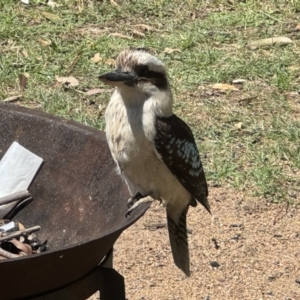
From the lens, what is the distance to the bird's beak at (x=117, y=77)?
362 centimetres

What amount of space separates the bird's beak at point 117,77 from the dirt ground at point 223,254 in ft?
4.84

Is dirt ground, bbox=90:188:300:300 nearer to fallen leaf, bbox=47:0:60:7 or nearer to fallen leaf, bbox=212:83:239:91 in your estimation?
fallen leaf, bbox=212:83:239:91

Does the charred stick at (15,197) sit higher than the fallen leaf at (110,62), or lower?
higher

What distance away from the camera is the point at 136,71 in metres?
3.79

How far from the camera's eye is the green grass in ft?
19.5

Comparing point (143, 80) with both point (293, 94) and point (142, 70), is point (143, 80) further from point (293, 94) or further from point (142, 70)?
point (293, 94)

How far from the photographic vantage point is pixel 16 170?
11.5 feet

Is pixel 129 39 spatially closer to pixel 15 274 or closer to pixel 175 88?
pixel 175 88

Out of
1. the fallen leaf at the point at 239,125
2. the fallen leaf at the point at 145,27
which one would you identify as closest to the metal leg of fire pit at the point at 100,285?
the fallen leaf at the point at 239,125

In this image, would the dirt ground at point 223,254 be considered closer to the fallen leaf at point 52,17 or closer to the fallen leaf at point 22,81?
the fallen leaf at point 22,81

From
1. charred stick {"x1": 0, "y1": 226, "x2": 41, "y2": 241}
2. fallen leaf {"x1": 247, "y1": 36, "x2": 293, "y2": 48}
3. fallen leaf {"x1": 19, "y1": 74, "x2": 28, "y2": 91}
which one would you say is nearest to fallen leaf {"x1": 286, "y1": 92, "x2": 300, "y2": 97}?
fallen leaf {"x1": 247, "y1": 36, "x2": 293, "y2": 48}

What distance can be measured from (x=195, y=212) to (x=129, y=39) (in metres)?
2.72

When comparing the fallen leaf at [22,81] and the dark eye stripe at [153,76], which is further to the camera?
the fallen leaf at [22,81]

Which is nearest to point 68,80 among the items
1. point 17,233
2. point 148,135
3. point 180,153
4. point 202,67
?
point 202,67
